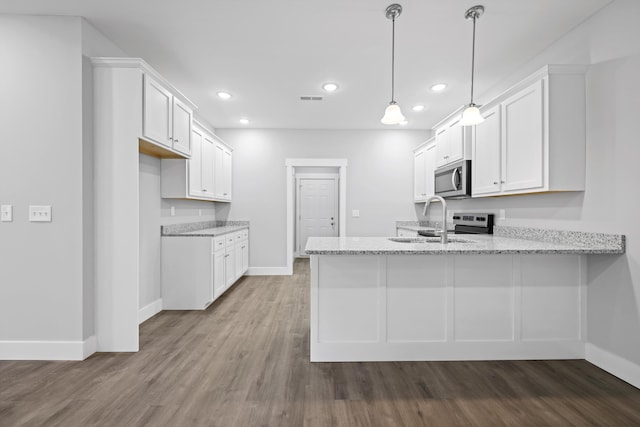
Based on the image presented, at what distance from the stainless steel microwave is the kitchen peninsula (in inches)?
48.5

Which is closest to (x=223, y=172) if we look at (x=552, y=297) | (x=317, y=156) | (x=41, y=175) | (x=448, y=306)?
(x=317, y=156)

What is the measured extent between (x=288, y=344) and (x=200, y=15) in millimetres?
2735

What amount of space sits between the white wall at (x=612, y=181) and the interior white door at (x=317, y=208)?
220 inches

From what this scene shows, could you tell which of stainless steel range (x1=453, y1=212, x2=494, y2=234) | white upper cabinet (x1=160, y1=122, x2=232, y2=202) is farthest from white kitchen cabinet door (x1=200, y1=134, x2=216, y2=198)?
stainless steel range (x1=453, y1=212, x2=494, y2=234)

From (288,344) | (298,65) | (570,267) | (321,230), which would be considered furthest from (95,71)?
(321,230)

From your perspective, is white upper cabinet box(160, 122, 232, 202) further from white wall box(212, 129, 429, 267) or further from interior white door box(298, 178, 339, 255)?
interior white door box(298, 178, 339, 255)

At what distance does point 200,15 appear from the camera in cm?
240

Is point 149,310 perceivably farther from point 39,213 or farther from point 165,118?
point 165,118

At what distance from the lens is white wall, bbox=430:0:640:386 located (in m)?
2.06

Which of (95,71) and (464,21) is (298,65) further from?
(95,71)

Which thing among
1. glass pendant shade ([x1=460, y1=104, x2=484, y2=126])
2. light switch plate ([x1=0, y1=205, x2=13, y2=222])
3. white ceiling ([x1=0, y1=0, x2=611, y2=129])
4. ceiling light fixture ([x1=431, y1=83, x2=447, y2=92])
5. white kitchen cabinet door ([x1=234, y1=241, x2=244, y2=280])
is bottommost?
white kitchen cabinet door ([x1=234, y1=241, x2=244, y2=280])

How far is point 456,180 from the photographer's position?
11.9 ft

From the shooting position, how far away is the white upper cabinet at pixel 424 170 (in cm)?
462

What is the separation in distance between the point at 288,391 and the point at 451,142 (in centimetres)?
330
